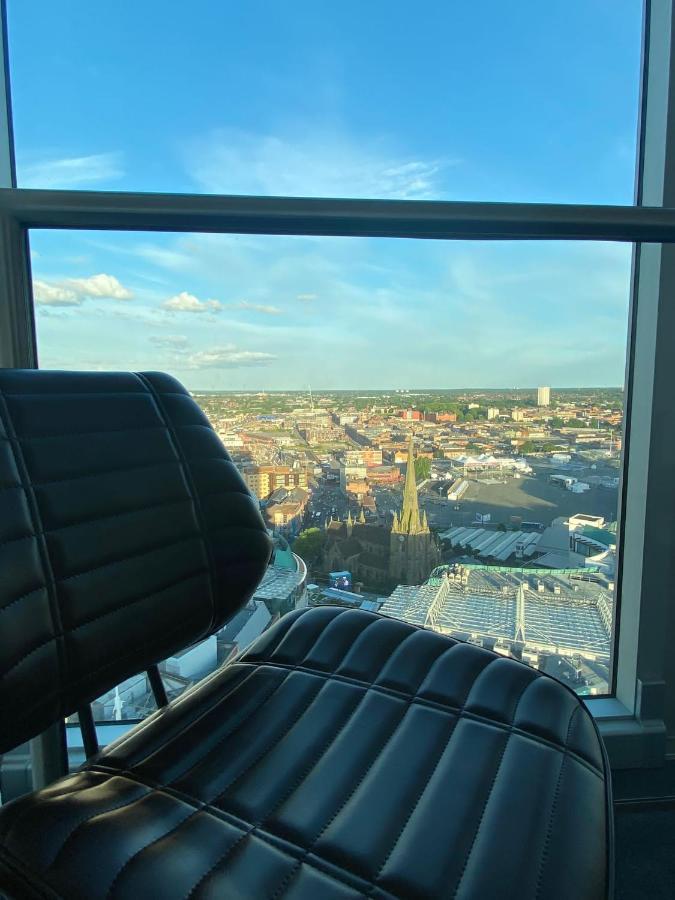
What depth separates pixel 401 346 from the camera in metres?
1.08

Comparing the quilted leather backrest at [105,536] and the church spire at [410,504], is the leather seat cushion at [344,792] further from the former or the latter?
the church spire at [410,504]

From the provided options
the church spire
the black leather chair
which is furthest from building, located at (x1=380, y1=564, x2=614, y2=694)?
the black leather chair

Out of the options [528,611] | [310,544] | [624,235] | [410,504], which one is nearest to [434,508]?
[410,504]

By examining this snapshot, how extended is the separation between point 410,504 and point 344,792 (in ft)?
2.19

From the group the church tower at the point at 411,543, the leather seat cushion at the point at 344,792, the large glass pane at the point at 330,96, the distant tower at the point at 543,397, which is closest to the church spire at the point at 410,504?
the church tower at the point at 411,543

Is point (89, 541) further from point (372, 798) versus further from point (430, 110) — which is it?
point (430, 110)

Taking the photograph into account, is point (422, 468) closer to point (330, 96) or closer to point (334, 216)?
point (334, 216)

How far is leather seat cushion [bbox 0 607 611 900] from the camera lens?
418 millimetres

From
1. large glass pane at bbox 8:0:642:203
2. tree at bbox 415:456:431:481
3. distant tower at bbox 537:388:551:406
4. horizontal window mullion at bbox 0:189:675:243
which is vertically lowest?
tree at bbox 415:456:431:481

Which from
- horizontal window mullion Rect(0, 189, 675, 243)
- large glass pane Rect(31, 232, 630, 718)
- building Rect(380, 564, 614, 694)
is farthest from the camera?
building Rect(380, 564, 614, 694)

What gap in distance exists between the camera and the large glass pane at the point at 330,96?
108cm

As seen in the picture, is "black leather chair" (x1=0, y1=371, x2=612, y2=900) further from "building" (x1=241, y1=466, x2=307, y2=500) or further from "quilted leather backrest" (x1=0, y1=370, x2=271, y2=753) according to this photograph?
"building" (x1=241, y1=466, x2=307, y2=500)

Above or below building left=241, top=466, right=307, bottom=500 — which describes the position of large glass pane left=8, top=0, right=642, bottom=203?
above

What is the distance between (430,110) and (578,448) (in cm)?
85
